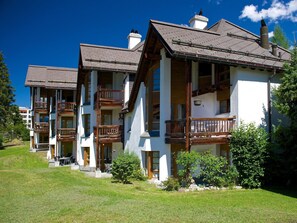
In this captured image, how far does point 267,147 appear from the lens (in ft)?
46.5

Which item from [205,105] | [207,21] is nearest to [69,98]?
[207,21]

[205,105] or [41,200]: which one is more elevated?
[205,105]

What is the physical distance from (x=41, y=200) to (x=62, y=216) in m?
3.01

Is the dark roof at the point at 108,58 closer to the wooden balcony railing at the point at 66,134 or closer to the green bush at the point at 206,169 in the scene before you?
the wooden balcony railing at the point at 66,134

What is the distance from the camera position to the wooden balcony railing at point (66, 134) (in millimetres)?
30891

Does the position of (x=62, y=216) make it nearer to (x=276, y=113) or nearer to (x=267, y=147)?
(x=267, y=147)

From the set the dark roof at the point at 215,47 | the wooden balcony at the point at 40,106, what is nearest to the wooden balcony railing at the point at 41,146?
the wooden balcony at the point at 40,106

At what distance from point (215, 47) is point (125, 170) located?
9.67 meters

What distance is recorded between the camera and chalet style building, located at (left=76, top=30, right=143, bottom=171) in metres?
22.7

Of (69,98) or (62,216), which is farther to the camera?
(69,98)

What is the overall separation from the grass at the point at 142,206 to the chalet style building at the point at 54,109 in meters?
18.2

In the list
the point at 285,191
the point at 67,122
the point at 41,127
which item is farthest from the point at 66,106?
the point at 285,191

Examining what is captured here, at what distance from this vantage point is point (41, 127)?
1516 inches

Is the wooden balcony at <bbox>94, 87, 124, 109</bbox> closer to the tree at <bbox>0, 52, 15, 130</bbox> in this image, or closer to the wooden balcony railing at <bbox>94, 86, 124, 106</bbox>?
the wooden balcony railing at <bbox>94, 86, 124, 106</bbox>
